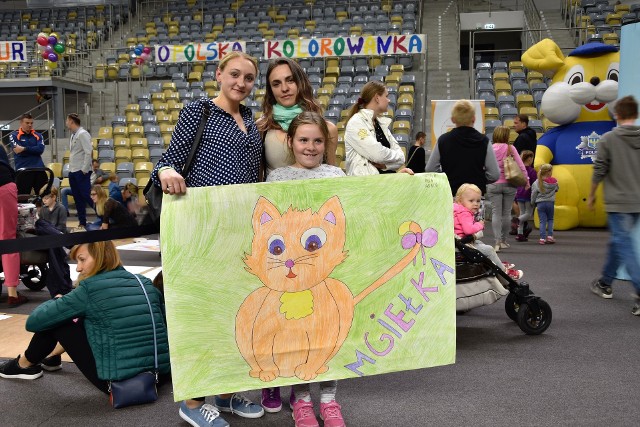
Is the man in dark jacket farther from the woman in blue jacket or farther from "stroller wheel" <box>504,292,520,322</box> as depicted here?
the woman in blue jacket

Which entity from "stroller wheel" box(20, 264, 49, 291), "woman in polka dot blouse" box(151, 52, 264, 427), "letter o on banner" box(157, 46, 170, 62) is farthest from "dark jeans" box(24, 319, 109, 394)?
"letter o on banner" box(157, 46, 170, 62)

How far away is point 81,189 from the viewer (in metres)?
9.49

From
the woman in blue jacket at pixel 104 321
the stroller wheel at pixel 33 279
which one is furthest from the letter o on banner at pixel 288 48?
the woman in blue jacket at pixel 104 321

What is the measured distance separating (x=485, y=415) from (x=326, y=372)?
801mm

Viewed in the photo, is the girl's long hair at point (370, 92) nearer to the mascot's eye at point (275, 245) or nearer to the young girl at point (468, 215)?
the young girl at point (468, 215)

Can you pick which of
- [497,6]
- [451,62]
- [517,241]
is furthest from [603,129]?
[497,6]

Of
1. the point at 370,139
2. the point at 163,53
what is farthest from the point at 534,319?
the point at 163,53

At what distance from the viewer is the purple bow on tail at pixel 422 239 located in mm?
2646

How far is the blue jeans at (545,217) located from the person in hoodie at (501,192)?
0.65 metres

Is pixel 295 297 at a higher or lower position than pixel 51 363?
higher

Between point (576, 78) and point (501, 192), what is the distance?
2462 millimetres

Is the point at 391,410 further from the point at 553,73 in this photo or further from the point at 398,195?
the point at 553,73

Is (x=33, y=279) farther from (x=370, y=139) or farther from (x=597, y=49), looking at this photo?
(x=597, y=49)

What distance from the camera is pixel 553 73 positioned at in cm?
920
